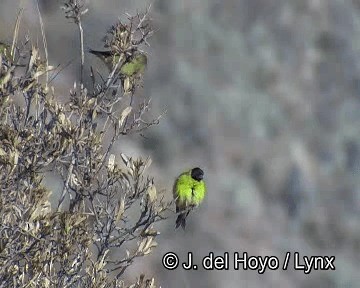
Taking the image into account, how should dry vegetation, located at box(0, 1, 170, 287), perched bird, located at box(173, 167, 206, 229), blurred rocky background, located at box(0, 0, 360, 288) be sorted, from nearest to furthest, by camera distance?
1. dry vegetation, located at box(0, 1, 170, 287)
2. perched bird, located at box(173, 167, 206, 229)
3. blurred rocky background, located at box(0, 0, 360, 288)

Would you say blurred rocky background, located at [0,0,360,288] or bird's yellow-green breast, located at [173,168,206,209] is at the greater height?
blurred rocky background, located at [0,0,360,288]

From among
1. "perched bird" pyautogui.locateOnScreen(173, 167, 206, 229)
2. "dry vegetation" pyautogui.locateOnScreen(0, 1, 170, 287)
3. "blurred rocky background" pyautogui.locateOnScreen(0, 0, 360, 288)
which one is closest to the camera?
"dry vegetation" pyautogui.locateOnScreen(0, 1, 170, 287)

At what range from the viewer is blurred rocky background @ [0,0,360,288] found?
1082 cm

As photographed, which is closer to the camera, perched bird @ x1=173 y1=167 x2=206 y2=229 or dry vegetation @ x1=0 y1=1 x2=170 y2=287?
dry vegetation @ x1=0 y1=1 x2=170 y2=287

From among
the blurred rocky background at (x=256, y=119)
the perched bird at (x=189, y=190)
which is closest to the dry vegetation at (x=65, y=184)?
the perched bird at (x=189, y=190)

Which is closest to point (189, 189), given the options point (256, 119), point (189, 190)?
point (189, 190)

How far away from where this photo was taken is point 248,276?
10.6 meters

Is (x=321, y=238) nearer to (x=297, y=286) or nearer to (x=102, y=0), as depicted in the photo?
(x=297, y=286)

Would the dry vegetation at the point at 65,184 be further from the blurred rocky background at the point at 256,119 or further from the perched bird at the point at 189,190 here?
the blurred rocky background at the point at 256,119

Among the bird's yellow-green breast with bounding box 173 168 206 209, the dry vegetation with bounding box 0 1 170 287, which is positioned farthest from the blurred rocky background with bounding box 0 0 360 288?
the dry vegetation with bounding box 0 1 170 287

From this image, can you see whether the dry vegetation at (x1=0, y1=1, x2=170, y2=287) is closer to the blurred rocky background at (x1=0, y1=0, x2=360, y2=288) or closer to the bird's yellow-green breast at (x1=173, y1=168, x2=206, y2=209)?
the bird's yellow-green breast at (x1=173, y1=168, x2=206, y2=209)

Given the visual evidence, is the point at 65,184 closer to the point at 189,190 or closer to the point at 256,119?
the point at 189,190

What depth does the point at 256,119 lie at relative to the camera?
12.2m

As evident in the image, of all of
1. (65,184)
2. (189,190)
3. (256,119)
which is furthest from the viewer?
(256,119)
